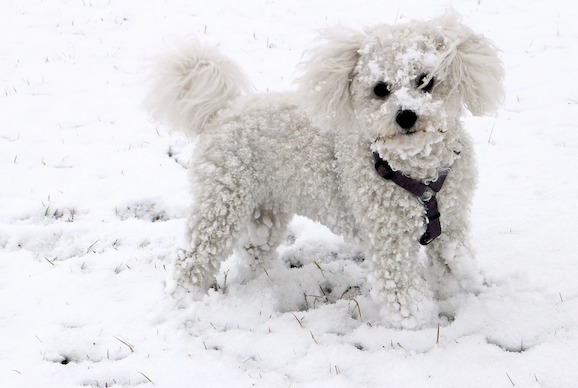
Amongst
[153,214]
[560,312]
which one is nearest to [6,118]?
[153,214]

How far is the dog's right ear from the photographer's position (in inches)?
116

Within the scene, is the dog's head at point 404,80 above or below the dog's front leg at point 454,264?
above

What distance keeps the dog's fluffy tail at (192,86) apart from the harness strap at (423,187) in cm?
117

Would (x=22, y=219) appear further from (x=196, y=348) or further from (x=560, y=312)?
(x=560, y=312)

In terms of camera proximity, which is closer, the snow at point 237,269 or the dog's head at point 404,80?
the dog's head at point 404,80

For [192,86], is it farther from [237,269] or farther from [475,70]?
[475,70]

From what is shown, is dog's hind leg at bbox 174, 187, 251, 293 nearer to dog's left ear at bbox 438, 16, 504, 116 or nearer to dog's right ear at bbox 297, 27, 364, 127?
dog's right ear at bbox 297, 27, 364, 127

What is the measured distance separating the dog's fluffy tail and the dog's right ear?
720 millimetres

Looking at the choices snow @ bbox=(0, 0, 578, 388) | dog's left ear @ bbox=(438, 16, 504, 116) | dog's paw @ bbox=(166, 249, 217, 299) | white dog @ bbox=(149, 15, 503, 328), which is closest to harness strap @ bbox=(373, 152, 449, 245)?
white dog @ bbox=(149, 15, 503, 328)

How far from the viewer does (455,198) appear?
303cm

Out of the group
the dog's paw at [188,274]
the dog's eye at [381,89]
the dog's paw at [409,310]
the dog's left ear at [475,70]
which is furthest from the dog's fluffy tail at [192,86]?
the dog's paw at [409,310]

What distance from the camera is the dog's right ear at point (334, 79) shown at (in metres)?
2.94

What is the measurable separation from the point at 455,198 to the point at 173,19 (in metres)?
7.17

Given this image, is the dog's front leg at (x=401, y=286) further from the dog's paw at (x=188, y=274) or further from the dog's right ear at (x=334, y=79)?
the dog's paw at (x=188, y=274)
